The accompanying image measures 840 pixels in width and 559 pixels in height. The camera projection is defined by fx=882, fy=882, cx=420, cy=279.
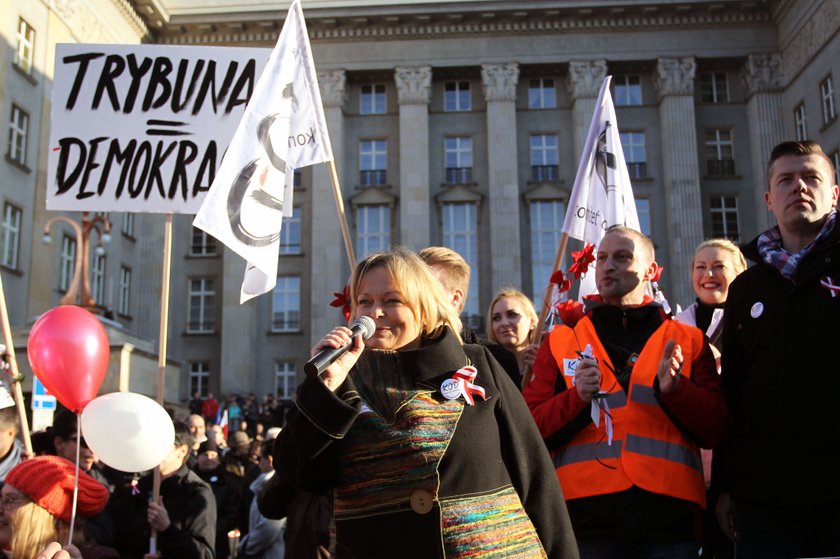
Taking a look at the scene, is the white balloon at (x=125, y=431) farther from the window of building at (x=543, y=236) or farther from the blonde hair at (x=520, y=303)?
the window of building at (x=543, y=236)

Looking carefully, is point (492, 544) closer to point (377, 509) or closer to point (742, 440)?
point (377, 509)

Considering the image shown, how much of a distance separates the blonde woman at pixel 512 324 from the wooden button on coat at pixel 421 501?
9.16ft

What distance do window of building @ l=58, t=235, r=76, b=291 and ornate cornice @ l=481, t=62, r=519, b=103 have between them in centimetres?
1674

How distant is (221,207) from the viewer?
5719 mm

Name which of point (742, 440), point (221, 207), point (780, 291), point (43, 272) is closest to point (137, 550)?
point (221, 207)

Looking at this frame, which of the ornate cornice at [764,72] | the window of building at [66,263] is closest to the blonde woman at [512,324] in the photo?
the window of building at [66,263]

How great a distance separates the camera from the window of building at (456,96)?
36.6 metres

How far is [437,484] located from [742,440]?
166cm

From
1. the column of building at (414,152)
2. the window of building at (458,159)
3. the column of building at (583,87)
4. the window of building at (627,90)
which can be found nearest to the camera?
the column of building at (414,152)

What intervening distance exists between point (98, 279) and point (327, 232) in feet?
28.2

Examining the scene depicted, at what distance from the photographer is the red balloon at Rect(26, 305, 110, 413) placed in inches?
209

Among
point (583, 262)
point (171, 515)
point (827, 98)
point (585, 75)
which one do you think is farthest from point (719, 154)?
point (171, 515)

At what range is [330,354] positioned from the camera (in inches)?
103

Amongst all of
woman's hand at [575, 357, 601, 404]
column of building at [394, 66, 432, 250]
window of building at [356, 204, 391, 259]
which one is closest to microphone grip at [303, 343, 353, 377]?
woman's hand at [575, 357, 601, 404]
